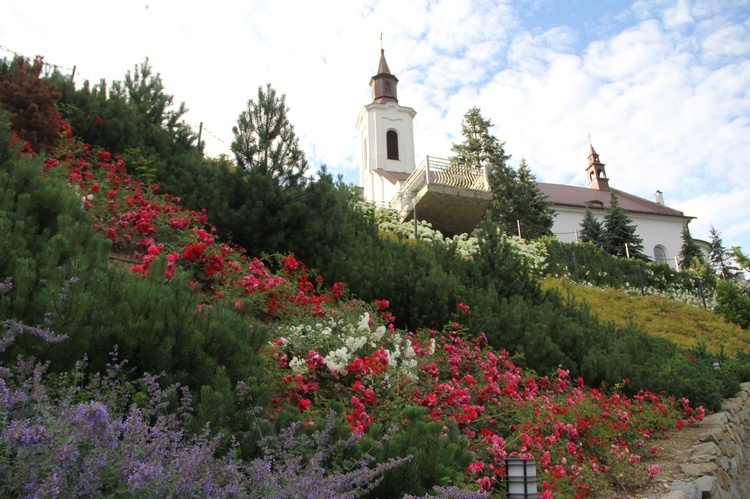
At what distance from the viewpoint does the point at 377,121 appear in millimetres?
34469

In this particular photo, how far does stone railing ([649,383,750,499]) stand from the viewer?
4457 millimetres

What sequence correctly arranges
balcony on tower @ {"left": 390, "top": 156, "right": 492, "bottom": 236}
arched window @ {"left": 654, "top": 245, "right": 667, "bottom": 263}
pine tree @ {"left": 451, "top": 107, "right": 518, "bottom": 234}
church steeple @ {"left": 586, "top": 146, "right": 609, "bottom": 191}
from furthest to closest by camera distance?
church steeple @ {"left": 586, "top": 146, "right": 609, "bottom": 191} → arched window @ {"left": 654, "top": 245, "right": 667, "bottom": 263} → pine tree @ {"left": 451, "top": 107, "right": 518, "bottom": 234} → balcony on tower @ {"left": 390, "top": 156, "right": 492, "bottom": 236}

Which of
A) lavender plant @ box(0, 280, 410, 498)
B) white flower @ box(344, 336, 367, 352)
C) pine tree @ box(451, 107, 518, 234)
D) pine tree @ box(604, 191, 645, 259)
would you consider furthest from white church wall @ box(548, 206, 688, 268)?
lavender plant @ box(0, 280, 410, 498)

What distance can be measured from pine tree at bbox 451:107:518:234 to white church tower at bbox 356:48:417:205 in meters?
4.08

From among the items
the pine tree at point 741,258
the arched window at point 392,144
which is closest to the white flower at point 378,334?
the arched window at point 392,144

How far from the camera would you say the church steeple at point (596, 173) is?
50.0 m

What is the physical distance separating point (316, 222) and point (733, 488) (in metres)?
5.07

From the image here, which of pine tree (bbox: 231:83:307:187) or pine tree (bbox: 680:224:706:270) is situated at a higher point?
pine tree (bbox: 680:224:706:270)

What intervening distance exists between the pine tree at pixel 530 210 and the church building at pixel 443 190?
3.26 metres

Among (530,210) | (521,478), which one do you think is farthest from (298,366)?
(530,210)

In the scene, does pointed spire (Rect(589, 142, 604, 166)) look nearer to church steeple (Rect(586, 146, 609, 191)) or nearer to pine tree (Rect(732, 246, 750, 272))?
church steeple (Rect(586, 146, 609, 191))

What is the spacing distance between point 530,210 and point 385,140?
10.8 meters

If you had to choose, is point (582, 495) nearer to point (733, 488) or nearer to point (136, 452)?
point (733, 488)

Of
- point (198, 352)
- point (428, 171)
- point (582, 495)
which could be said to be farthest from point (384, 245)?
point (428, 171)
